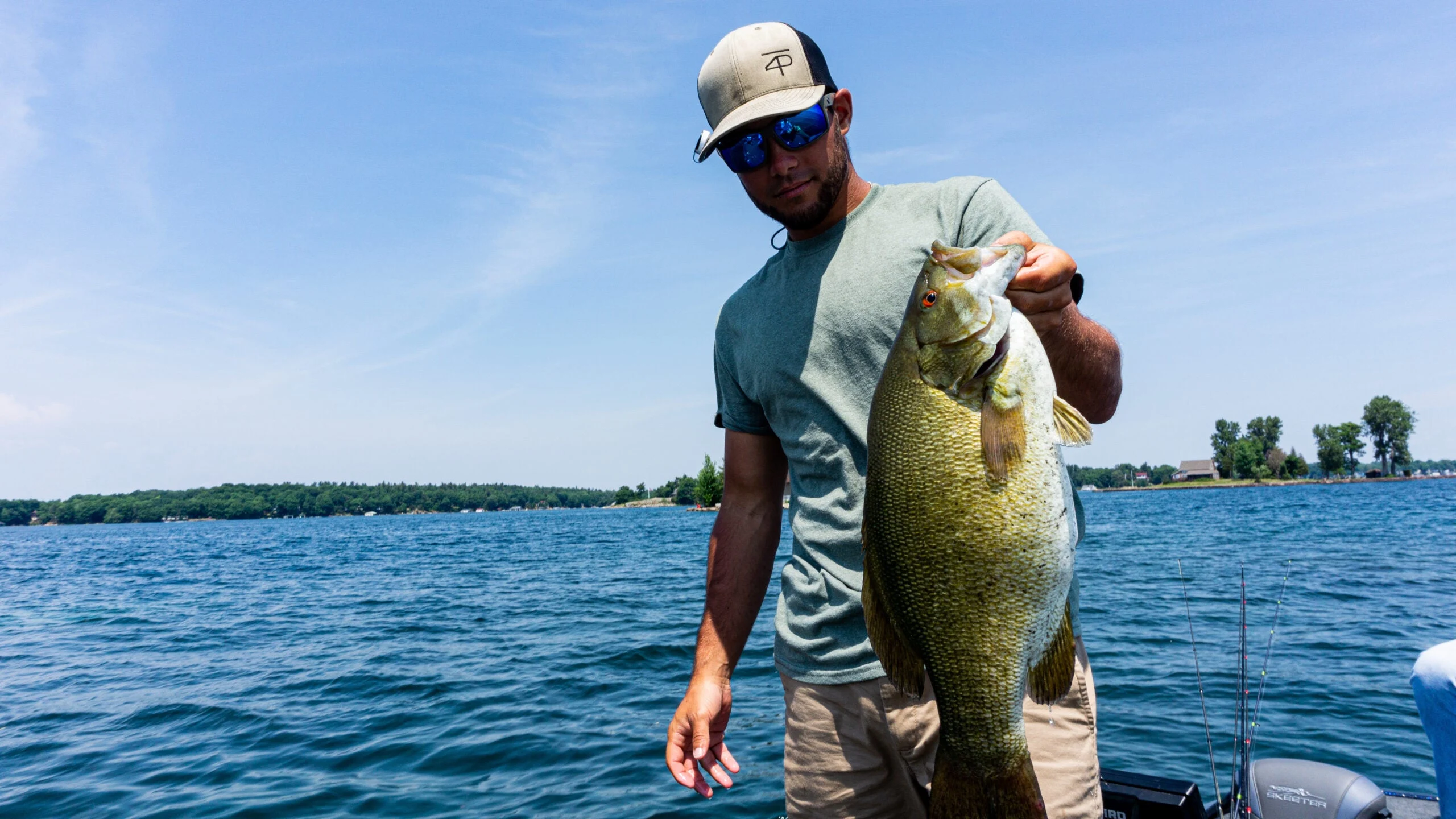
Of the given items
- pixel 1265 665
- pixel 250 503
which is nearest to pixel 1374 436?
pixel 1265 665

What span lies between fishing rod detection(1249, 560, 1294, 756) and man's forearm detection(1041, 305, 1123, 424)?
11.4ft

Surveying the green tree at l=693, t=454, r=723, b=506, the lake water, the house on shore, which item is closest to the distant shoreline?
the house on shore

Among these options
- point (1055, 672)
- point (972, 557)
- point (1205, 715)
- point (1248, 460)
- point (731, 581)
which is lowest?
point (1205, 715)

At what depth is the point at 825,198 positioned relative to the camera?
8.33 feet

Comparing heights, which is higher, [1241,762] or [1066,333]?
[1066,333]

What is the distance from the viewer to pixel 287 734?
982 cm

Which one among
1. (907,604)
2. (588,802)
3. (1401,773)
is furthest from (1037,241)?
(1401,773)

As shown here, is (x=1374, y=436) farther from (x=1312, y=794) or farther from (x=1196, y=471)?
(x=1312, y=794)

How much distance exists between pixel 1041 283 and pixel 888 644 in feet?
2.97

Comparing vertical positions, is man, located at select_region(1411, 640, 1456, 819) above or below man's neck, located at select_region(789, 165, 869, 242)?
below

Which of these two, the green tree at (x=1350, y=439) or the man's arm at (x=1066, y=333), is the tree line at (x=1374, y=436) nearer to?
the green tree at (x=1350, y=439)

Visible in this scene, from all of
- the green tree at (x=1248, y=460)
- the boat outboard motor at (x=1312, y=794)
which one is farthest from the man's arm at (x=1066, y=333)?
the green tree at (x=1248, y=460)

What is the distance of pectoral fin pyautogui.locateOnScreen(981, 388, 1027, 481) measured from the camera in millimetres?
1702

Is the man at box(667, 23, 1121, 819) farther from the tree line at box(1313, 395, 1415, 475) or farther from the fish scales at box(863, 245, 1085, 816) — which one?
the tree line at box(1313, 395, 1415, 475)
